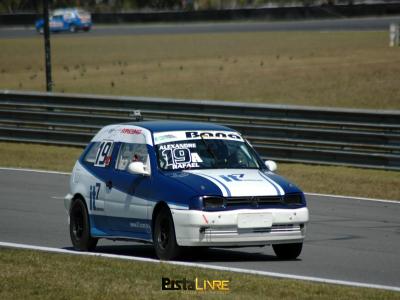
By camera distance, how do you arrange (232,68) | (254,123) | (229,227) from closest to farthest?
(229,227), (254,123), (232,68)

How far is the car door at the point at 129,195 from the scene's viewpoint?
35.8ft

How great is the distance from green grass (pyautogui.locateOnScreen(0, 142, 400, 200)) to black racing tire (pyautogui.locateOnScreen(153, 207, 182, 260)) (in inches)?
297

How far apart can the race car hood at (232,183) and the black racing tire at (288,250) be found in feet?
2.06

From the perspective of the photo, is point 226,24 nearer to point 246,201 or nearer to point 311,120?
point 311,120

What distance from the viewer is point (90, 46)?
176ft

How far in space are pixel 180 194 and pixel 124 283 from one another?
1726 millimetres

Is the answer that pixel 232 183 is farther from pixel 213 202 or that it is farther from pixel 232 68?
pixel 232 68

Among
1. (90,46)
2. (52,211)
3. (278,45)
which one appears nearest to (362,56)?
(278,45)

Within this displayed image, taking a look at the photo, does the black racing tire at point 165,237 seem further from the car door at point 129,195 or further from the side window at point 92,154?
the side window at point 92,154

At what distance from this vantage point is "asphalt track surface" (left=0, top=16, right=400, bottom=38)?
52.8 m

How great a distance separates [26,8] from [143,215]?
96780 mm

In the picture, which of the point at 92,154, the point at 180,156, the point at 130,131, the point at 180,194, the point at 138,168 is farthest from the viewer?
the point at 92,154

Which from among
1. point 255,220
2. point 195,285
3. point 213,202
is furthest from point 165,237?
point 195,285

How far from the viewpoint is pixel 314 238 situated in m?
12.7
